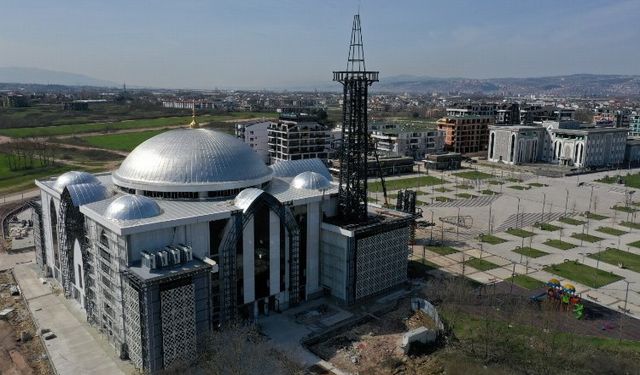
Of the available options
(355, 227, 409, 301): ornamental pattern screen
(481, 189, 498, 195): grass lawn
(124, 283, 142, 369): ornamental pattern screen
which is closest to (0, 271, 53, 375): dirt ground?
(124, 283, 142, 369): ornamental pattern screen

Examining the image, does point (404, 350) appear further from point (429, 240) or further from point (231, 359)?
point (429, 240)

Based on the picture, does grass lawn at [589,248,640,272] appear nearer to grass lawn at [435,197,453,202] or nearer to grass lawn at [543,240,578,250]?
grass lawn at [543,240,578,250]

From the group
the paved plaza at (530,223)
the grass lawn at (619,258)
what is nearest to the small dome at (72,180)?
the paved plaza at (530,223)

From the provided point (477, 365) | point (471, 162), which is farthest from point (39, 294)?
point (471, 162)

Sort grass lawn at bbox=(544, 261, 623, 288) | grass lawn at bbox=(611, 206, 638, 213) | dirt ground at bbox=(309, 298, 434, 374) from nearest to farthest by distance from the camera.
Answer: dirt ground at bbox=(309, 298, 434, 374)
grass lawn at bbox=(544, 261, 623, 288)
grass lawn at bbox=(611, 206, 638, 213)

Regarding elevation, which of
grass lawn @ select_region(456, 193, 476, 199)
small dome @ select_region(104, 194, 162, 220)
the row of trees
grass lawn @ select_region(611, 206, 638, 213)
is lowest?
grass lawn @ select_region(611, 206, 638, 213)

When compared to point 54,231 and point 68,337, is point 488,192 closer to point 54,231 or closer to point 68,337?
point 54,231
